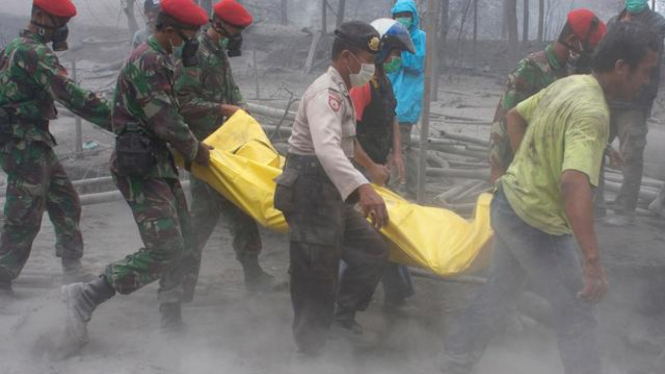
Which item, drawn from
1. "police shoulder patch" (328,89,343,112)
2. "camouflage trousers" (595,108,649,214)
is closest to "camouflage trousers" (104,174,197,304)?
"police shoulder patch" (328,89,343,112)

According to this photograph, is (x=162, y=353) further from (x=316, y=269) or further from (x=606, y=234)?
(x=606, y=234)

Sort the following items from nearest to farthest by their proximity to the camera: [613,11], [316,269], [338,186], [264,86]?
[338,186] → [316,269] → [264,86] → [613,11]

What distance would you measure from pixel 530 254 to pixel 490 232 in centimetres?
72

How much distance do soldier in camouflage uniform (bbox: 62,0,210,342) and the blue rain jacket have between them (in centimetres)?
255

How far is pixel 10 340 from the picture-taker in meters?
4.32

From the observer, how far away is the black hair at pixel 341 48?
12.3 feet

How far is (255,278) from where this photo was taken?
17.1ft

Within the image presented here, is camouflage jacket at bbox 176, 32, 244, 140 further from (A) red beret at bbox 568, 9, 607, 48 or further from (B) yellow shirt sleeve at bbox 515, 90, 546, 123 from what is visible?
(A) red beret at bbox 568, 9, 607, 48

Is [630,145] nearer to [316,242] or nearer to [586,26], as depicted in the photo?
[586,26]

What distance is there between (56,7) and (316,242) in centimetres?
227

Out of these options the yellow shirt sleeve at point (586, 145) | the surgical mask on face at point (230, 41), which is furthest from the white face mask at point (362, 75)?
the surgical mask on face at point (230, 41)

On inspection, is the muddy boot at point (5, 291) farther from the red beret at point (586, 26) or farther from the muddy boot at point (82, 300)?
the red beret at point (586, 26)

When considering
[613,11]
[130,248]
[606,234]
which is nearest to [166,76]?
[130,248]

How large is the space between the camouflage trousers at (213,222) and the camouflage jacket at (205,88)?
388mm
